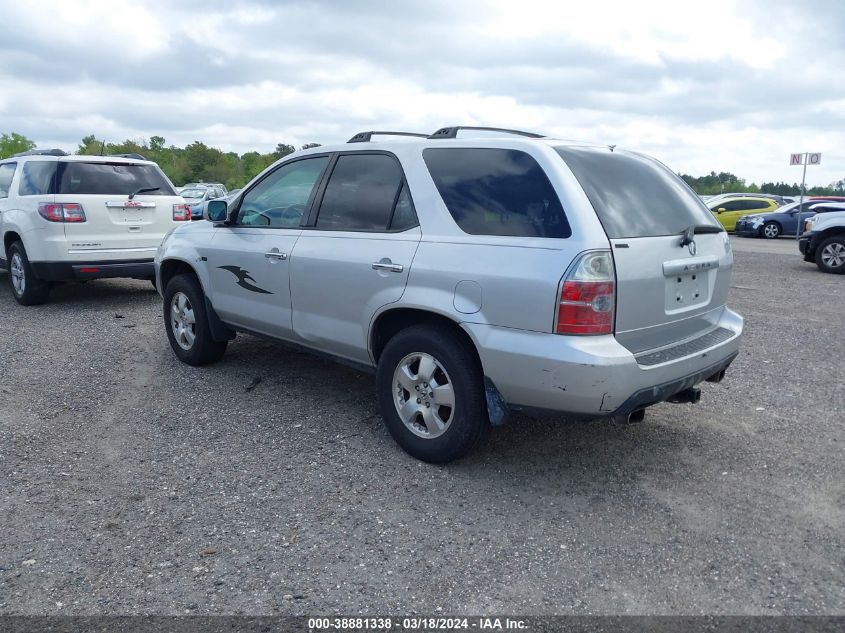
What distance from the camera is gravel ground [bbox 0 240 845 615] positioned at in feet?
9.36

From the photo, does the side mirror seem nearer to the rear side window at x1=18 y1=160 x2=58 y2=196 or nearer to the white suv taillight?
the white suv taillight

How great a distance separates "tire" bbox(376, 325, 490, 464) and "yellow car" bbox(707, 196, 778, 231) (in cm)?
2430

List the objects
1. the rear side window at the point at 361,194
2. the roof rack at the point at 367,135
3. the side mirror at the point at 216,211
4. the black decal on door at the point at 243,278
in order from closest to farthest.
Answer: the rear side window at the point at 361,194 < the roof rack at the point at 367,135 < the black decal on door at the point at 243,278 < the side mirror at the point at 216,211

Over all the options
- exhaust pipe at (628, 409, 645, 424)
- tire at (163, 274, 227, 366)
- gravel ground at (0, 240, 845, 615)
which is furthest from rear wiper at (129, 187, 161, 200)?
exhaust pipe at (628, 409, 645, 424)

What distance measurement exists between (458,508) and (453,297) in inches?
41.5

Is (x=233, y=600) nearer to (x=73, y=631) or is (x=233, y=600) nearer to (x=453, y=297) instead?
(x=73, y=631)

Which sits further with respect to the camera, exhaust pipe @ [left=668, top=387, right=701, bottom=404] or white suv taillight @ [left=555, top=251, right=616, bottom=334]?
exhaust pipe @ [left=668, top=387, right=701, bottom=404]

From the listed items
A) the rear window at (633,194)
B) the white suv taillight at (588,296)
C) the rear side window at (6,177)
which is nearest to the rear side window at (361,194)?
the rear window at (633,194)

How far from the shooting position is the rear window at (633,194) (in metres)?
3.52

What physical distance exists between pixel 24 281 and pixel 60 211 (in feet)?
3.62

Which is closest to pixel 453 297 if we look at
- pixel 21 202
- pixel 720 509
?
pixel 720 509

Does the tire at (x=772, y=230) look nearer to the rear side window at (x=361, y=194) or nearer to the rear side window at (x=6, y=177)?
the rear side window at (x=6, y=177)

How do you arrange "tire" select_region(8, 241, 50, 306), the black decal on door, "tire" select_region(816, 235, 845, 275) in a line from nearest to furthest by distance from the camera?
the black decal on door < "tire" select_region(8, 241, 50, 306) < "tire" select_region(816, 235, 845, 275)

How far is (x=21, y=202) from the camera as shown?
8.60 meters
